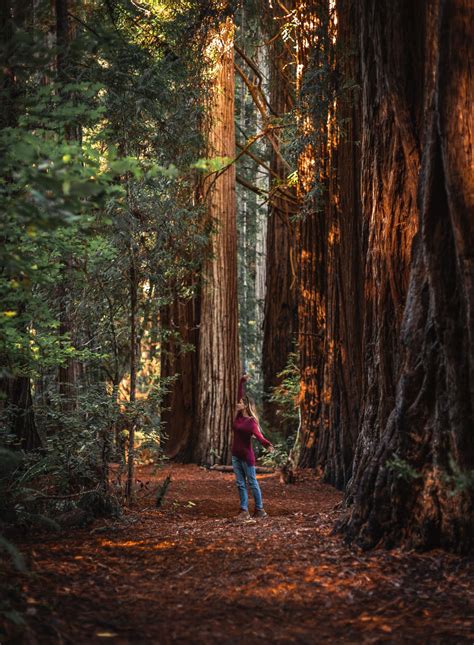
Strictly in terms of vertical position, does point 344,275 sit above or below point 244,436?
above

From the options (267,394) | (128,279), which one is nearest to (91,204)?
(128,279)

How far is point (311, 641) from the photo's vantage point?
12.4ft

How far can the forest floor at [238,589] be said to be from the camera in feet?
12.6

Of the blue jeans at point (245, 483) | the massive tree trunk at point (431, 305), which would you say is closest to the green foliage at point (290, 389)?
the blue jeans at point (245, 483)

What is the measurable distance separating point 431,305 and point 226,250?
965cm

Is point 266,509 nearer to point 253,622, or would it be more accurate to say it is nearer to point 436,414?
point 436,414

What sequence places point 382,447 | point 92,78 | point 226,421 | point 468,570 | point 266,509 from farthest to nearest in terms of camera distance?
1. point 226,421
2. point 266,509
3. point 92,78
4. point 382,447
5. point 468,570

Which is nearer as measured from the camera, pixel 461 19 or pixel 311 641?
pixel 311 641

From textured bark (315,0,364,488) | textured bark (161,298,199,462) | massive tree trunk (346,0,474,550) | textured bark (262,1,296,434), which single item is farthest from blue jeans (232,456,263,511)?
textured bark (262,1,296,434)

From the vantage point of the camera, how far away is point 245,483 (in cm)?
863

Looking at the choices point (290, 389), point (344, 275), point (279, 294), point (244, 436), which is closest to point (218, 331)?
point (290, 389)

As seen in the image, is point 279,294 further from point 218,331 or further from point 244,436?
point 244,436

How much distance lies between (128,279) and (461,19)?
514cm

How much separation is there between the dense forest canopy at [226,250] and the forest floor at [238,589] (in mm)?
409
